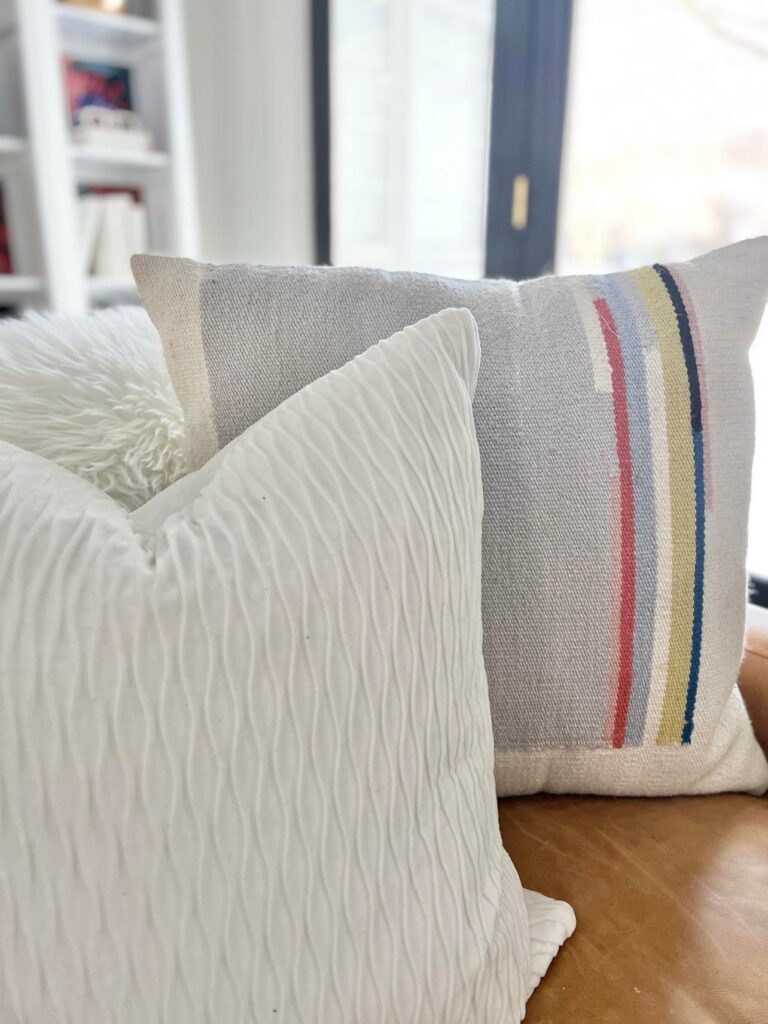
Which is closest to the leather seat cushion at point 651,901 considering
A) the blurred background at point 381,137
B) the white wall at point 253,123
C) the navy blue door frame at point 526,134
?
the blurred background at point 381,137

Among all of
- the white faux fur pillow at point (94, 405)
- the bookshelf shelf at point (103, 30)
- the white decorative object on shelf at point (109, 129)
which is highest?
the bookshelf shelf at point (103, 30)

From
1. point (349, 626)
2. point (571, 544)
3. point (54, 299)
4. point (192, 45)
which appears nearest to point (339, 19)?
point (192, 45)

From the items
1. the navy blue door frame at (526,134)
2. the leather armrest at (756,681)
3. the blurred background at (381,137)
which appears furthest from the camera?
the navy blue door frame at (526,134)

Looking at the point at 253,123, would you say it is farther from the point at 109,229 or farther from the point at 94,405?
the point at 94,405

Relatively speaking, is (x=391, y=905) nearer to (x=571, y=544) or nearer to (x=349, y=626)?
(x=349, y=626)

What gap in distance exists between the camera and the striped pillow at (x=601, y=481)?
23.0 inches

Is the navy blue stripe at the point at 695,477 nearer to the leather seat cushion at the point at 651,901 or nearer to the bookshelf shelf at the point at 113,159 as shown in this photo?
the leather seat cushion at the point at 651,901

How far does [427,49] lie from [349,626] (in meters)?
1.99

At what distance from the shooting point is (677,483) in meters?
0.60

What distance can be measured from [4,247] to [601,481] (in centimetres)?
181

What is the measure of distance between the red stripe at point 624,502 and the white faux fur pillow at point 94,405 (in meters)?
0.35

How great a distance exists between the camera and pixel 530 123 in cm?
166

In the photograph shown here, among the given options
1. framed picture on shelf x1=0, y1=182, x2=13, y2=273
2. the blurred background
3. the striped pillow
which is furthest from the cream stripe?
framed picture on shelf x1=0, y1=182, x2=13, y2=273

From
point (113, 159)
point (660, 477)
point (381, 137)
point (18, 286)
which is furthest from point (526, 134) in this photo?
point (660, 477)
